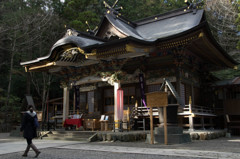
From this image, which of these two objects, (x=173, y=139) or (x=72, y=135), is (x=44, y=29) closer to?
(x=72, y=135)

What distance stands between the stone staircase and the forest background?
11021 mm

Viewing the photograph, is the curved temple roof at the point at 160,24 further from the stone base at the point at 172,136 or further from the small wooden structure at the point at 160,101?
the stone base at the point at 172,136

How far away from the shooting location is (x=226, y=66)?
17641 millimetres

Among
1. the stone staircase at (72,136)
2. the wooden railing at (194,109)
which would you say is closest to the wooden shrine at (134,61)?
the wooden railing at (194,109)

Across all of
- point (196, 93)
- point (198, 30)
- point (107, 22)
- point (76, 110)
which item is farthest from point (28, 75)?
point (198, 30)

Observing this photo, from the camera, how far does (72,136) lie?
12.1 meters

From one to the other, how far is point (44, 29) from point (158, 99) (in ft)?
65.7

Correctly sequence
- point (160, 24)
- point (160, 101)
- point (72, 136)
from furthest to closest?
point (160, 24) → point (72, 136) → point (160, 101)

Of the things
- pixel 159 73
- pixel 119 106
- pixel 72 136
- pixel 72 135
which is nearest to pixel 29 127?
pixel 72 136

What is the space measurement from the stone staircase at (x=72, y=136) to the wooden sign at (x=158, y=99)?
12.5 ft

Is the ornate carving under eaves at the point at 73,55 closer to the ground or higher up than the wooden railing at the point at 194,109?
higher up

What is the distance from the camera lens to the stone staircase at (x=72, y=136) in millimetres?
11474

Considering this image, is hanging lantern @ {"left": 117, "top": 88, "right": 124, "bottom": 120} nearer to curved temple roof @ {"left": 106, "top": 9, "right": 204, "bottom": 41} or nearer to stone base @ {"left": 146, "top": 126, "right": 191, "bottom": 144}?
stone base @ {"left": 146, "top": 126, "right": 191, "bottom": 144}

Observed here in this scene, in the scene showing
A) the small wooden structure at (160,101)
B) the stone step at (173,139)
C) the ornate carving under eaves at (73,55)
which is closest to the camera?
the small wooden structure at (160,101)
